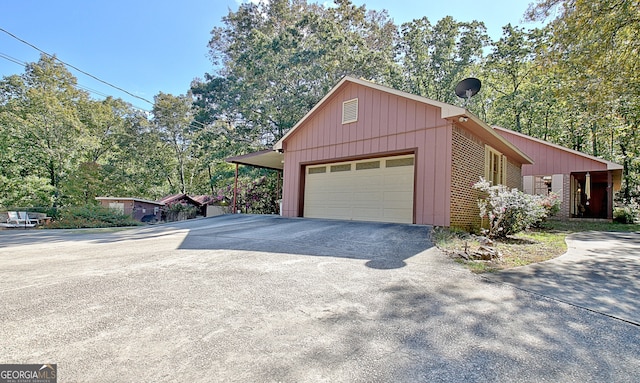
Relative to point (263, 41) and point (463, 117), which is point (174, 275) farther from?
point (263, 41)

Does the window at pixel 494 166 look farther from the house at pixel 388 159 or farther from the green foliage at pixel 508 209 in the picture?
the green foliage at pixel 508 209

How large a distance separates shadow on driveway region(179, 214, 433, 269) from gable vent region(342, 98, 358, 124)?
12.2 feet

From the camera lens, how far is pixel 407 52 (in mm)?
23484

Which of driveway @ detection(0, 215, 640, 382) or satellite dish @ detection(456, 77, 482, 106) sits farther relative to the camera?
satellite dish @ detection(456, 77, 482, 106)

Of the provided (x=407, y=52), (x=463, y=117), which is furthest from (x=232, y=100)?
(x=463, y=117)

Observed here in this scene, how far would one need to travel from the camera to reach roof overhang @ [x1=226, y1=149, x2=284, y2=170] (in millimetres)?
12619

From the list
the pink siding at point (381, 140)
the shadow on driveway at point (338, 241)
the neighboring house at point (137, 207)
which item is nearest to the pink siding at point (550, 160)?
the pink siding at point (381, 140)

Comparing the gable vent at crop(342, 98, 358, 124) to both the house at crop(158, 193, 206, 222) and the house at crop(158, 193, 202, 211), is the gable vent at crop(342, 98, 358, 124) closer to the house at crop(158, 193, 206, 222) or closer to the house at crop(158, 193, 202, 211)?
the house at crop(158, 193, 206, 222)

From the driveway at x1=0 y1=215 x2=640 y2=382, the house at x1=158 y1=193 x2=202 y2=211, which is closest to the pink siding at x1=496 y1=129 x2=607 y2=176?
the driveway at x1=0 y1=215 x2=640 y2=382

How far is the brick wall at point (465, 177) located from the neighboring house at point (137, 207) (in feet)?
61.1

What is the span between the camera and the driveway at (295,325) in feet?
6.35

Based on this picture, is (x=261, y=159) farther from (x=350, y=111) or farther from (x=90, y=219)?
(x=90, y=219)

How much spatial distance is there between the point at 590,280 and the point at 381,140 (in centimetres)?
597

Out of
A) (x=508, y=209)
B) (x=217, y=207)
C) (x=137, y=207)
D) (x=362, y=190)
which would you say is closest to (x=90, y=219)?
(x=217, y=207)
